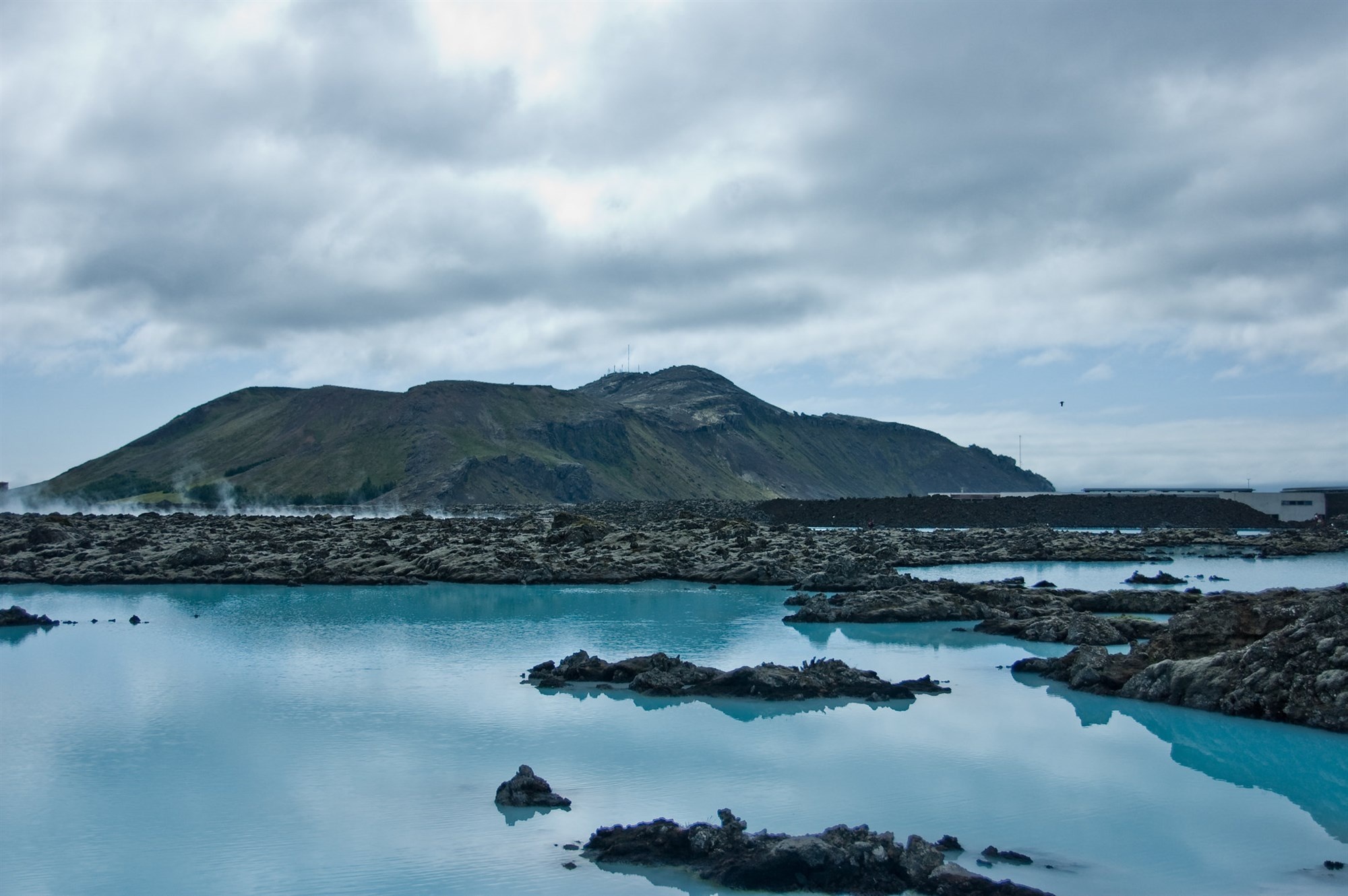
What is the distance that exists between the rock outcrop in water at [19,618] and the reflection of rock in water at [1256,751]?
26876mm

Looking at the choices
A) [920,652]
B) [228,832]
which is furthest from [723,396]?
[228,832]

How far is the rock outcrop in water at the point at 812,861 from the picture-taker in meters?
8.55

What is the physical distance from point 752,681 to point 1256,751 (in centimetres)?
742

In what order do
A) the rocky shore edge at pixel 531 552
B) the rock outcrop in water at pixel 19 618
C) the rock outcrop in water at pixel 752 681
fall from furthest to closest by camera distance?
the rocky shore edge at pixel 531 552, the rock outcrop in water at pixel 19 618, the rock outcrop in water at pixel 752 681

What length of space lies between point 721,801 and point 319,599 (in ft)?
85.2

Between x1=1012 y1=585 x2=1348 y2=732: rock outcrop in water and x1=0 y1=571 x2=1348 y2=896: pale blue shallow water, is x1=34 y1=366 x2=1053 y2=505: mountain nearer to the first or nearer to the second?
x1=0 y1=571 x2=1348 y2=896: pale blue shallow water

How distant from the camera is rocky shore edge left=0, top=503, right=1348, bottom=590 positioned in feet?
126

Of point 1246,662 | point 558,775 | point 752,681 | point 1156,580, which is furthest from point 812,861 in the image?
point 1156,580

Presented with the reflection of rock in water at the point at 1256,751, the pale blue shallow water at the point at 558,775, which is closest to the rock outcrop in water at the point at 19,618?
the pale blue shallow water at the point at 558,775

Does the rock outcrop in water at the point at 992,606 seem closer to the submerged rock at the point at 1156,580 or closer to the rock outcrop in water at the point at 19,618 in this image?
the submerged rock at the point at 1156,580

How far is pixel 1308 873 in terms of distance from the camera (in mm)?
9398

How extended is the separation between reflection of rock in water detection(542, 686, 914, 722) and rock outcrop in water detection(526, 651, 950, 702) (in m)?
0.13

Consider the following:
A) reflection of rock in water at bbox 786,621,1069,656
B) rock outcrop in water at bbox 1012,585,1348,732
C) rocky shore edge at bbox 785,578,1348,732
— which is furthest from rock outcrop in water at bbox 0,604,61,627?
rock outcrop in water at bbox 1012,585,1348,732

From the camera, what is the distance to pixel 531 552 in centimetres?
4234
